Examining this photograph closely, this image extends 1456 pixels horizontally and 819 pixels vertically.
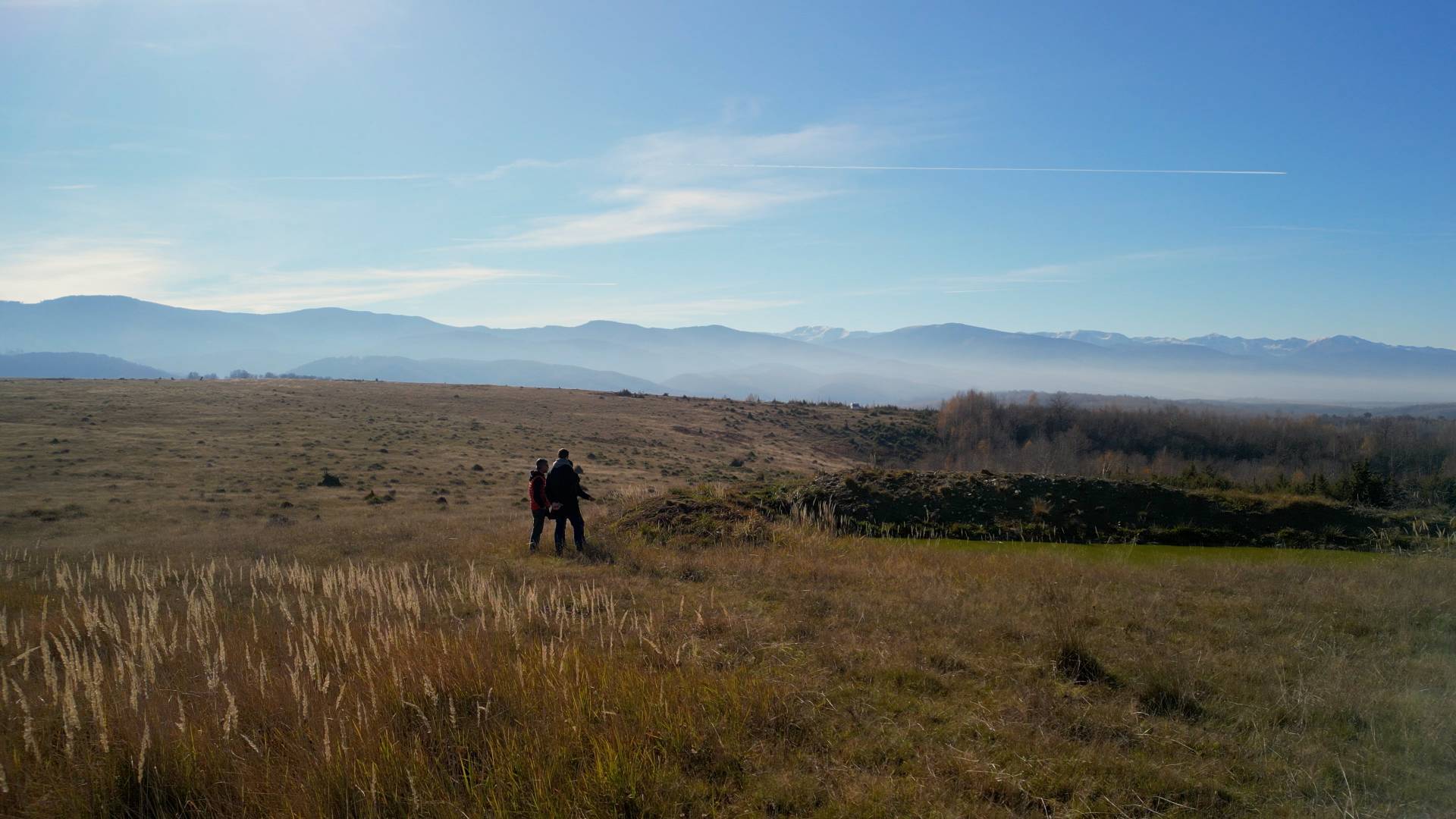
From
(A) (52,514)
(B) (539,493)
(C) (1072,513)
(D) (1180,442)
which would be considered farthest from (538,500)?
(D) (1180,442)

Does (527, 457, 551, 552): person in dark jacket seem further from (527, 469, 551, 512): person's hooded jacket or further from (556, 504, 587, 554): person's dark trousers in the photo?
(556, 504, 587, 554): person's dark trousers

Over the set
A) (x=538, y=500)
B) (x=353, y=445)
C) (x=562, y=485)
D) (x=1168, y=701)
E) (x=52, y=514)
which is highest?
(x=562, y=485)

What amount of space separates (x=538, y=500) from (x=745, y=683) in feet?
26.6

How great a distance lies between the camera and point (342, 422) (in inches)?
1809

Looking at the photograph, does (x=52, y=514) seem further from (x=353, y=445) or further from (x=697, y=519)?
(x=697, y=519)

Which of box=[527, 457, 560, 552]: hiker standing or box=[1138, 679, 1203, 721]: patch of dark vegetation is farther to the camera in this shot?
box=[527, 457, 560, 552]: hiker standing

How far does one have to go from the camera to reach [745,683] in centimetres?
562

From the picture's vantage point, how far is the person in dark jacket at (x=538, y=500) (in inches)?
505

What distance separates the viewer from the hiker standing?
12836 mm

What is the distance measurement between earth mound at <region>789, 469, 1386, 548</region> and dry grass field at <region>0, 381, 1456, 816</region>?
1395 millimetres

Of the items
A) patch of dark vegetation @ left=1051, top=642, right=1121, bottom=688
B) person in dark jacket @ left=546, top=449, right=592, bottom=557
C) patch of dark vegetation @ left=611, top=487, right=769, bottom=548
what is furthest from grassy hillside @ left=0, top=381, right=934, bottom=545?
patch of dark vegetation @ left=1051, top=642, right=1121, bottom=688

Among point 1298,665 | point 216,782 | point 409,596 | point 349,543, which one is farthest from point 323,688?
point 349,543

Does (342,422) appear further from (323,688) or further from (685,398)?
(323,688)

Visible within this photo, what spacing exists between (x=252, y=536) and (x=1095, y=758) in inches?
705
